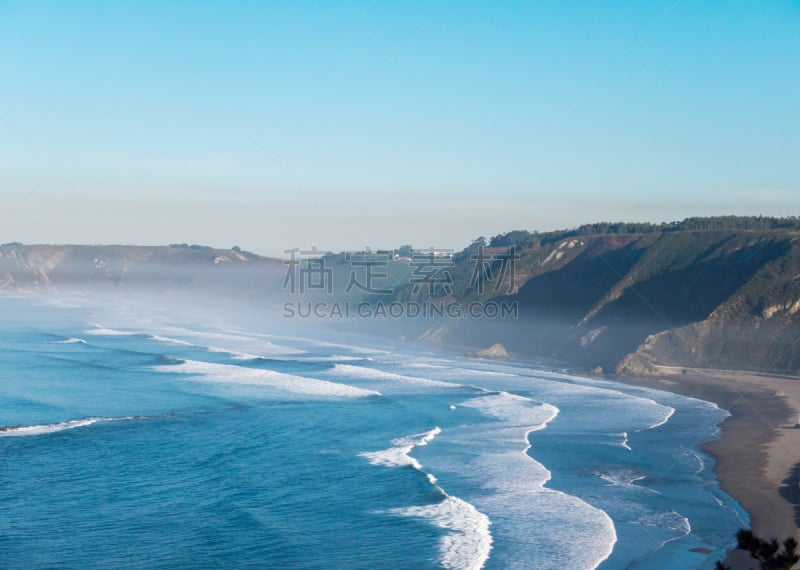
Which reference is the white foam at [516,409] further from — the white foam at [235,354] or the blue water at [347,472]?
the white foam at [235,354]

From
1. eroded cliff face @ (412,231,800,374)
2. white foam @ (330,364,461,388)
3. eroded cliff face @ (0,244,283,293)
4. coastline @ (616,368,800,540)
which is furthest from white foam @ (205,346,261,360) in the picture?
eroded cliff face @ (0,244,283,293)

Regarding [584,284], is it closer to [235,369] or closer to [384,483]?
[235,369]

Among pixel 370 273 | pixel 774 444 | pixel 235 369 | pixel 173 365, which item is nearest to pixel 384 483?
pixel 774 444

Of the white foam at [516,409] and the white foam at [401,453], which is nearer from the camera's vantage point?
the white foam at [401,453]

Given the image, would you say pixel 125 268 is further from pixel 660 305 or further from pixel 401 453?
pixel 401 453

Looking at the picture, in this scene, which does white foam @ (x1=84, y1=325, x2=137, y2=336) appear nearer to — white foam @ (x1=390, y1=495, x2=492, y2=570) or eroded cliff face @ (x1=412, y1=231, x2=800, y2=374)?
eroded cliff face @ (x1=412, y1=231, x2=800, y2=374)

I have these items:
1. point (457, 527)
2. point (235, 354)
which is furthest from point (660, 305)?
point (457, 527)

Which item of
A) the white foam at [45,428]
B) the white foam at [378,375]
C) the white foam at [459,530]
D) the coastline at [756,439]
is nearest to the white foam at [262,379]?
the white foam at [378,375]
